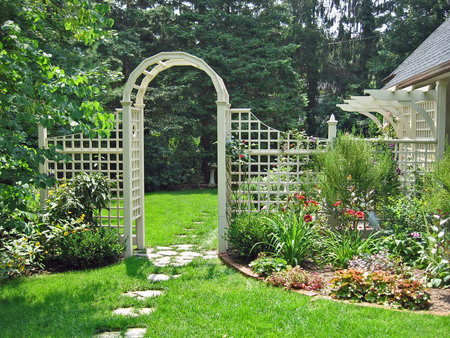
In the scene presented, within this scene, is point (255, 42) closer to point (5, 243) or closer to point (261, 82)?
point (261, 82)

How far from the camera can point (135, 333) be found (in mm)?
3455

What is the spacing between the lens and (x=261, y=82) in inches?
612

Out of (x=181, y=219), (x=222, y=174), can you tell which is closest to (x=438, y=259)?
(x=222, y=174)

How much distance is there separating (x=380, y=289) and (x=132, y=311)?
2.34 meters

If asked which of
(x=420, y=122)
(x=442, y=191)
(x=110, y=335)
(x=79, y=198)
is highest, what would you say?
(x=420, y=122)

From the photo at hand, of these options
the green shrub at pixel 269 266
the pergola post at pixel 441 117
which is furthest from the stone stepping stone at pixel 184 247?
the pergola post at pixel 441 117

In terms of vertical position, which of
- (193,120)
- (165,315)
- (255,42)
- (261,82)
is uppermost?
(255,42)

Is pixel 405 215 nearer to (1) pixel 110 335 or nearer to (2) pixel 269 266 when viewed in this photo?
(2) pixel 269 266

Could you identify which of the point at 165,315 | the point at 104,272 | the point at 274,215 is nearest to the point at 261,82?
the point at 274,215

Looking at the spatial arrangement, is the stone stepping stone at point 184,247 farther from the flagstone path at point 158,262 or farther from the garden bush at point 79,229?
the garden bush at point 79,229

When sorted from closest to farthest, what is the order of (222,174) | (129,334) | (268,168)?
(129,334)
(222,174)
(268,168)

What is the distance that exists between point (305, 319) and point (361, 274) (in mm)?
966

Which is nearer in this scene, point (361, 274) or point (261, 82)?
point (361, 274)

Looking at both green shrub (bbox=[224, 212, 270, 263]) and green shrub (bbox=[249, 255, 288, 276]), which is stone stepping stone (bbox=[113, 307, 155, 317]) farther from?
green shrub (bbox=[224, 212, 270, 263])
